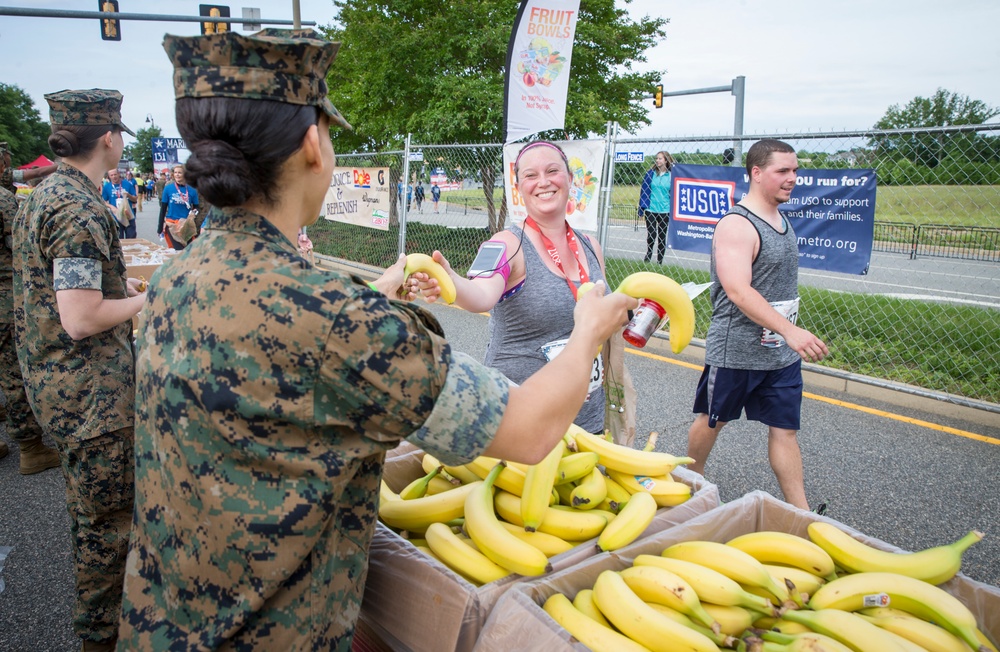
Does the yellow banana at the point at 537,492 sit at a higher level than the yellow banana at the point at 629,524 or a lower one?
higher

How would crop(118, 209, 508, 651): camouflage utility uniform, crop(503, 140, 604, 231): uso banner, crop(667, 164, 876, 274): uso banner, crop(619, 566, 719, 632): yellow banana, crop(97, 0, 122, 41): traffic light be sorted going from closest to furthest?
crop(118, 209, 508, 651): camouflage utility uniform → crop(619, 566, 719, 632): yellow banana → crop(667, 164, 876, 274): uso banner → crop(503, 140, 604, 231): uso banner → crop(97, 0, 122, 41): traffic light

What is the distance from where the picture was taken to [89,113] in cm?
280

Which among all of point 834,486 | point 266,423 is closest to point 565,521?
point 266,423

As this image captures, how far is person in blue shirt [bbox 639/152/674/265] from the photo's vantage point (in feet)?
30.9

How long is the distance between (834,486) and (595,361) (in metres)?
2.48

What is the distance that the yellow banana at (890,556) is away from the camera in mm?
1842

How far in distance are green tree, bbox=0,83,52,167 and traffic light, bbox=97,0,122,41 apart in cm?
4809

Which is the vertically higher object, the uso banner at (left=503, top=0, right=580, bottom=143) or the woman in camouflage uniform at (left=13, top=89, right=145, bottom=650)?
the uso banner at (left=503, top=0, right=580, bottom=143)

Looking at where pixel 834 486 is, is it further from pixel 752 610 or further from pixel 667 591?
pixel 667 591

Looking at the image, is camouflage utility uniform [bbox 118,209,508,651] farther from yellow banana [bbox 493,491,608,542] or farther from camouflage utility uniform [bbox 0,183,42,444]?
camouflage utility uniform [bbox 0,183,42,444]

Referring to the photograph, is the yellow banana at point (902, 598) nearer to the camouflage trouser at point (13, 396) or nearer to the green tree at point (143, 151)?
the camouflage trouser at point (13, 396)

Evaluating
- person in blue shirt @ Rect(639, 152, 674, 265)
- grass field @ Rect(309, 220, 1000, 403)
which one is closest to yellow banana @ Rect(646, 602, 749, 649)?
grass field @ Rect(309, 220, 1000, 403)

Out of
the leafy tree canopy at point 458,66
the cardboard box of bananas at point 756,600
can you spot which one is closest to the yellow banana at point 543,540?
the cardboard box of bananas at point 756,600

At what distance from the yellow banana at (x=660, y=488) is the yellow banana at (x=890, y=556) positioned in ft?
1.34
